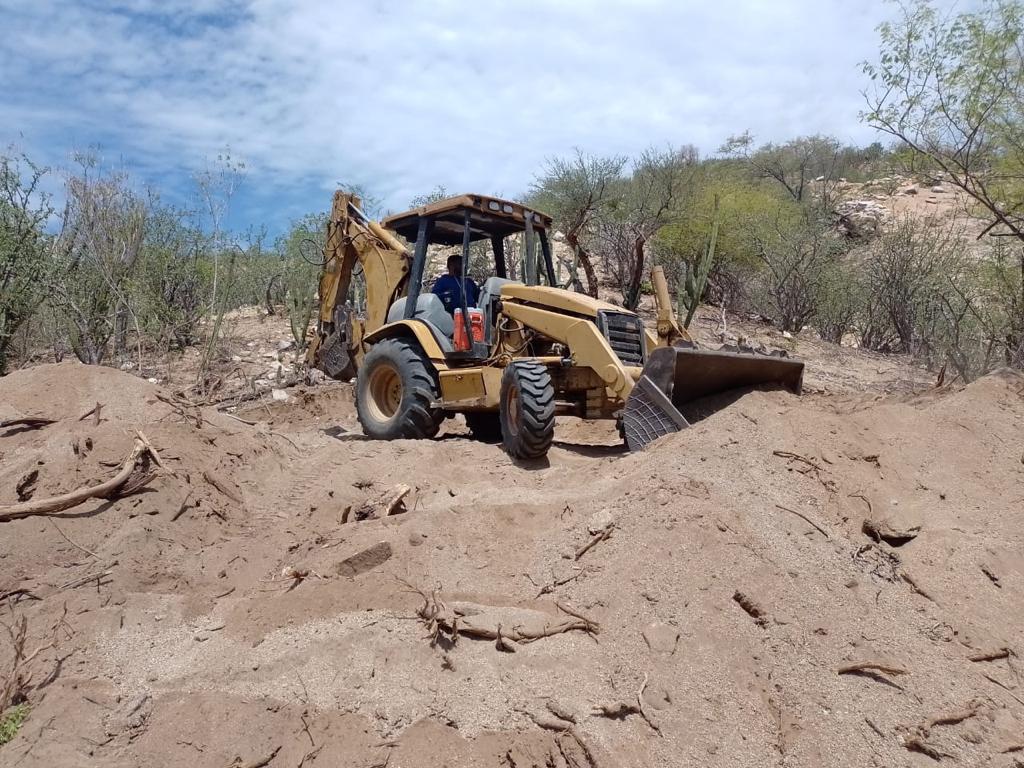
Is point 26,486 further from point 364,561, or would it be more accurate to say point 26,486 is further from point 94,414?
point 364,561

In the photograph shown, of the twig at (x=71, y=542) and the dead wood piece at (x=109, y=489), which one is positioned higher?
the dead wood piece at (x=109, y=489)

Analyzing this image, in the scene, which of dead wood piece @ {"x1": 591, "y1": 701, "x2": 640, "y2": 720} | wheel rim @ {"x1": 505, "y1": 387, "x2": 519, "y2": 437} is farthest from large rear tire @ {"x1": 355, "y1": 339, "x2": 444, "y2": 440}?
dead wood piece @ {"x1": 591, "y1": 701, "x2": 640, "y2": 720}

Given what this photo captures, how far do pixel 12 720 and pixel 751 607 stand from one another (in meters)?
2.89

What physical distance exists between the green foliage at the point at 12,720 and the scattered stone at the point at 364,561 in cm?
139

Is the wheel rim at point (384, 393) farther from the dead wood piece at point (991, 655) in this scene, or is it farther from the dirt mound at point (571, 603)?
the dead wood piece at point (991, 655)

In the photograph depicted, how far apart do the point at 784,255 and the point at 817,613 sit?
15.8 metres

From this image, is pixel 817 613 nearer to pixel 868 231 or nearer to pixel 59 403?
pixel 59 403

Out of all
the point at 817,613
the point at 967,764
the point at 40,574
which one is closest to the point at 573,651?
the point at 817,613

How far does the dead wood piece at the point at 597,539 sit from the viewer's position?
3.75 meters

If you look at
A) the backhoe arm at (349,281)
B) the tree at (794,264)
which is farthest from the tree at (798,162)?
the backhoe arm at (349,281)

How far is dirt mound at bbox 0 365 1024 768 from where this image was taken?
261 centimetres

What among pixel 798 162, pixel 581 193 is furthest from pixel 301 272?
pixel 798 162

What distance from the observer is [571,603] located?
3379 millimetres

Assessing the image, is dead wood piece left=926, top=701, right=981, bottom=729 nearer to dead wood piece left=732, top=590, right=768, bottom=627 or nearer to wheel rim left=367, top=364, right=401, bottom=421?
dead wood piece left=732, top=590, right=768, bottom=627
